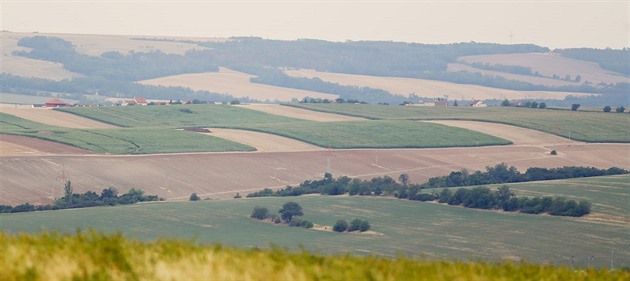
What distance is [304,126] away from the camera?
511ft

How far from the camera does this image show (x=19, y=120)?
145 metres

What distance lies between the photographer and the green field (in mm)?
78250

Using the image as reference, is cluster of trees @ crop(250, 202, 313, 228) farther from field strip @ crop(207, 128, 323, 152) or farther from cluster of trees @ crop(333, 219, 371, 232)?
field strip @ crop(207, 128, 323, 152)

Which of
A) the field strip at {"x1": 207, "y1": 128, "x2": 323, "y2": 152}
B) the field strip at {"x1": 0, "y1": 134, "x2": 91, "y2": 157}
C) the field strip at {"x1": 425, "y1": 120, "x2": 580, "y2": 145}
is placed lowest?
the field strip at {"x1": 207, "y1": 128, "x2": 323, "y2": 152}

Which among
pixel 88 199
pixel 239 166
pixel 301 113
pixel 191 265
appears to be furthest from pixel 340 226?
pixel 301 113

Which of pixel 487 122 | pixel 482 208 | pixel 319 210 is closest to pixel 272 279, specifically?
pixel 319 210

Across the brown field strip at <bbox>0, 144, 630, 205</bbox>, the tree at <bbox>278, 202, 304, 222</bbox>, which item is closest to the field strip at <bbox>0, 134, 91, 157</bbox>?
the brown field strip at <bbox>0, 144, 630, 205</bbox>

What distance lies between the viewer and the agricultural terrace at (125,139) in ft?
406

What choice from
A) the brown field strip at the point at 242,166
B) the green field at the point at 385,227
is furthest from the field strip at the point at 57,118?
the green field at the point at 385,227

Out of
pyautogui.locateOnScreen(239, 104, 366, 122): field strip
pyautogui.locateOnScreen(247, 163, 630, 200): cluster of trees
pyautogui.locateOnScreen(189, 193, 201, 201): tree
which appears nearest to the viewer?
pyautogui.locateOnScreen(189, 193, 201, 201): tree

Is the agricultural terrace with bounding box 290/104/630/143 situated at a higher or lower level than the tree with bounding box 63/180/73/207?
higher

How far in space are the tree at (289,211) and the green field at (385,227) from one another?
3.43 ft

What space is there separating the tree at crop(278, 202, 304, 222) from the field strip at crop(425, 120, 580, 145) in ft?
190

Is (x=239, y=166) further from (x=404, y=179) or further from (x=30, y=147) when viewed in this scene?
(x=30, y=147)
